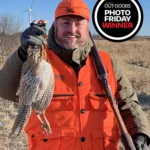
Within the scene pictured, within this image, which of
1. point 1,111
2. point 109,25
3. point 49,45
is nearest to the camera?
point 49,45

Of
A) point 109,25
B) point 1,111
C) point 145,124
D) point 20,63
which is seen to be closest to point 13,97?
point 20,63

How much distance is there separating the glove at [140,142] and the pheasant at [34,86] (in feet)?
2.84

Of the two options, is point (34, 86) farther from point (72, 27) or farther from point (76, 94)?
point (72, 27)

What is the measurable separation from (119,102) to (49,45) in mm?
754

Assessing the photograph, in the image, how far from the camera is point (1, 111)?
8656 millimetres

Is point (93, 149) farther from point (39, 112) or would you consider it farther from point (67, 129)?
point (39, 112)

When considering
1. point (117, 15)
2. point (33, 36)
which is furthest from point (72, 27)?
point (117, 15)

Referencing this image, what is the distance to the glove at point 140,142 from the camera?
2927mm

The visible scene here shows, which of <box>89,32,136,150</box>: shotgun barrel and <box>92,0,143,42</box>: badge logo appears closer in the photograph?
<box>89,32,136,150</box>: shotgun barrel

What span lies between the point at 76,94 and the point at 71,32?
0.49 meters

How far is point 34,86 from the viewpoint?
7.90 ft

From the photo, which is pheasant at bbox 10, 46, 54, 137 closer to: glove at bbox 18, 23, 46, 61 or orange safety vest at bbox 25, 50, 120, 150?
glove at bbox 18, 23, 46, 61

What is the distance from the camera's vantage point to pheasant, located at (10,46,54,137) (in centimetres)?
239

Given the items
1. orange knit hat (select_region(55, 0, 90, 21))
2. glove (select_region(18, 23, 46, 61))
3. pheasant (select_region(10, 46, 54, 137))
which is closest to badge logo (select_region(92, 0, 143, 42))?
orange knit hat (select_region(55, 0, 90, 21))
